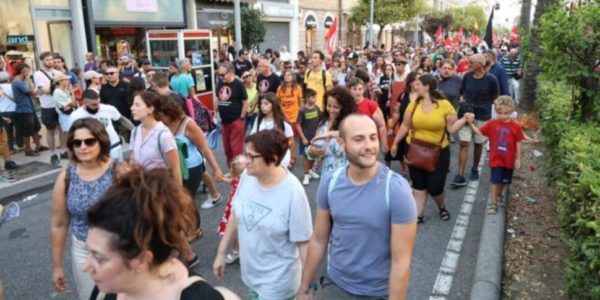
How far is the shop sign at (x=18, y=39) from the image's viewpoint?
1238cm

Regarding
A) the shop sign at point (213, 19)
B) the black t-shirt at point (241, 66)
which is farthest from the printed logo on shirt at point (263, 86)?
the shop sign at point (213, 19)

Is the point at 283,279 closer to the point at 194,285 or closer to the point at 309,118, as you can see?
the point at 194,285

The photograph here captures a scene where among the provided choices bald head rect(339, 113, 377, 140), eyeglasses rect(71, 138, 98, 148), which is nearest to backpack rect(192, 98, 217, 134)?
eyeglasses rect(71, 138, 98, 148)

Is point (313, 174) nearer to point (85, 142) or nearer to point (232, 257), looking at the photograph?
point (232, 257)

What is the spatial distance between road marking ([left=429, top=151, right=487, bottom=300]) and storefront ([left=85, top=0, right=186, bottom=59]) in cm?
1155

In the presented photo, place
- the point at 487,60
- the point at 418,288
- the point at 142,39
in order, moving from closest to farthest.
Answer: the point at 418,288 < the point at 487,60 < the point at 142,39

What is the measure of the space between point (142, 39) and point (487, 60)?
1273cm

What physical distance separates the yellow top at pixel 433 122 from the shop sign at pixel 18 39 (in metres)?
11.4

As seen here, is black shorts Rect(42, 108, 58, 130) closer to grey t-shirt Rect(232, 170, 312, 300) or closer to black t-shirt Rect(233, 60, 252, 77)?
black t-shirt Rect(233, 60, 252, 77)

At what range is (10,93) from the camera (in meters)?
8.55

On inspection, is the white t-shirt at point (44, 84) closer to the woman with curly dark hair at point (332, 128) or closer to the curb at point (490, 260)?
the woman with curly dark hair at point (332, 128)

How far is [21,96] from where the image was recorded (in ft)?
28.2

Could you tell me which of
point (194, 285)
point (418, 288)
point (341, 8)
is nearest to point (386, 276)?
point (194, 285)

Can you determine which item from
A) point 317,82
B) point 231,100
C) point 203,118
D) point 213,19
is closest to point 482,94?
point 317,82
